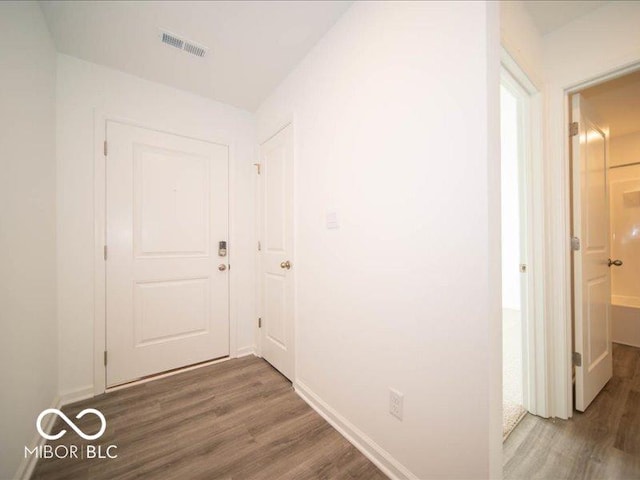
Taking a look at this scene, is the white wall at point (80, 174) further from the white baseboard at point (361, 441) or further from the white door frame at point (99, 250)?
the white baseboard at point (361, 441)

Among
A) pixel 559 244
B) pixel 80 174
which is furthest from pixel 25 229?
pixel 559 244

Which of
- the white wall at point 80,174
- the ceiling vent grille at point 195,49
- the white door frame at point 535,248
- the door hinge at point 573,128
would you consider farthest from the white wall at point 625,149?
the white wall at point 80,174

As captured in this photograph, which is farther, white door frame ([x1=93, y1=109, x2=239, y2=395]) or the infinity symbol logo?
white door frame ([x1=93, y1=109, x2=239, y2=395])

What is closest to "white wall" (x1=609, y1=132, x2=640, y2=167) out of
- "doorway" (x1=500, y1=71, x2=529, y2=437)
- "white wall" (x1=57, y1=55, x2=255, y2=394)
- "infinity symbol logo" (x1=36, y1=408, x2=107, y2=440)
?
"doorway" (x1=500, y1=71, x2=529, y2=437)

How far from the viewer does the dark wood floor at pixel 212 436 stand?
49.7 inches

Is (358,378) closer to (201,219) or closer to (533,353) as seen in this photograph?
(533,353)

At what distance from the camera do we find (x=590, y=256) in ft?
5.74

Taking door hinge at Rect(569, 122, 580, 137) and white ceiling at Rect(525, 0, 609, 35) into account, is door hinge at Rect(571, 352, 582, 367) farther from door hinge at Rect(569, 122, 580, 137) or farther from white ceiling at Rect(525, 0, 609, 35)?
white ceiling at Rect(525, 0, 609, 35)

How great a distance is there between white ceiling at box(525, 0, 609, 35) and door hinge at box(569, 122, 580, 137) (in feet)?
2.08

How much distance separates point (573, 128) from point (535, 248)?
864 mm

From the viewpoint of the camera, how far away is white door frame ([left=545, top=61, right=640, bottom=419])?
159 cm

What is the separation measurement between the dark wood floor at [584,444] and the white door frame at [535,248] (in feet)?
0.55

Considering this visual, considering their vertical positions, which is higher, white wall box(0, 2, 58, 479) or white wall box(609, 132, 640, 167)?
white wall box(609, 132, 640, 167)

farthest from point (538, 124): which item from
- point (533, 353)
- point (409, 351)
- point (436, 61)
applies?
point (409, 351)
